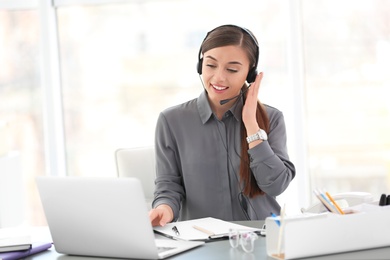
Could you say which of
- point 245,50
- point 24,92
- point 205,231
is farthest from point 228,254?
point 24,92

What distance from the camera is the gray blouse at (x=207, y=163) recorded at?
2.60 m

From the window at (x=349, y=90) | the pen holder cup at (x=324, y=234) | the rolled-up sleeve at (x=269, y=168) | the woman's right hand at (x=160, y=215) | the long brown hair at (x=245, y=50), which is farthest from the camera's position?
the window at (x=349, y=90)

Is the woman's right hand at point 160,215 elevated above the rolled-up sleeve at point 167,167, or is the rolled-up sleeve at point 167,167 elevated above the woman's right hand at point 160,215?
the rolled-up sleeve at point 167,167

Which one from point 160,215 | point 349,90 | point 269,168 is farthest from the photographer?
point 349,90

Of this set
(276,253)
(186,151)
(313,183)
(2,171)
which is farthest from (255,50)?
(2,171)

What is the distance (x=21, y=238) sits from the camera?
6.62 ft

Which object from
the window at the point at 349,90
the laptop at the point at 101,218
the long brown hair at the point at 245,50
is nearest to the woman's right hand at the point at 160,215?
the laptop at the point at 101,218

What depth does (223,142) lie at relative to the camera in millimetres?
2643

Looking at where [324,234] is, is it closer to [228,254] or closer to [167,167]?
[228,254]

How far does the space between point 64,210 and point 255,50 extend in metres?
1.08

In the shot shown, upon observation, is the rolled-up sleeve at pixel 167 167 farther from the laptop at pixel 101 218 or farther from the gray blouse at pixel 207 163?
the laptop at pixel 101 218

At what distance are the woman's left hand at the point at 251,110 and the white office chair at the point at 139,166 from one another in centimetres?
51

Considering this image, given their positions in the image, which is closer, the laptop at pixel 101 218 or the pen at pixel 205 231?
the laptop at pixel 101 218

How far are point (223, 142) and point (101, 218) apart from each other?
880 millimetres
